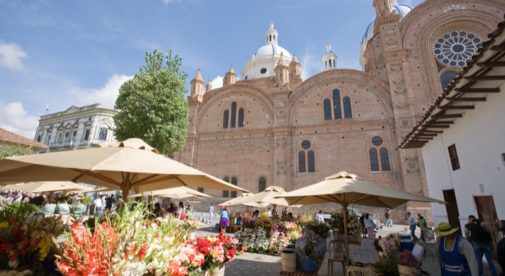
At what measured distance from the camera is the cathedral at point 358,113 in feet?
67.4

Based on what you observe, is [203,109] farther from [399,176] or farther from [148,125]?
[399,176]

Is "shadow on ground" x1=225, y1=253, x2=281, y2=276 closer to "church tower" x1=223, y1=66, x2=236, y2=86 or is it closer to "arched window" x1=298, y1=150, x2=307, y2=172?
"arched window" x1=298, y1=150, x2=307, y2=172

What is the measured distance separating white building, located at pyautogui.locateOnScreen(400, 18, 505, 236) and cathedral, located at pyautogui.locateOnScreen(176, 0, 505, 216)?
9416 millimetres

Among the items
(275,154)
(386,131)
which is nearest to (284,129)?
(275,154)

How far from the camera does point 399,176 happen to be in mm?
19188

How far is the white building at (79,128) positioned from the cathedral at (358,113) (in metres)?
17.6

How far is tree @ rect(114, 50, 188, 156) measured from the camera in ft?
49.5

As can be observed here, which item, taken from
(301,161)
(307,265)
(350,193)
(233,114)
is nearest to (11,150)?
(233,114)

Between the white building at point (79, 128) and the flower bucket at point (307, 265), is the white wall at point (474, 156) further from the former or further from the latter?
the white building at point (79, 128)

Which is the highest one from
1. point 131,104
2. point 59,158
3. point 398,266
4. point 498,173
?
point 131,104

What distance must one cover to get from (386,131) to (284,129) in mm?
8613

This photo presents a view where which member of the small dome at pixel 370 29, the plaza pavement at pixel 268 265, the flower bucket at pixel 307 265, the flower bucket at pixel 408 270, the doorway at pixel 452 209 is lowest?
the plaza pavement at pixel 268 265

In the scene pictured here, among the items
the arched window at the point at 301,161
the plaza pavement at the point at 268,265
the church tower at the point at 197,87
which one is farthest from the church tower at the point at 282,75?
the plaza pavement at the point at 268,265

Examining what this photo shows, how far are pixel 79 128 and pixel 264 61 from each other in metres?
29.6
